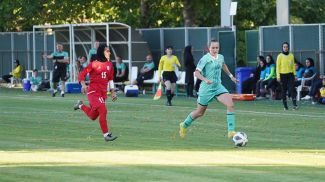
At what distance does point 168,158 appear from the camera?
1720cm

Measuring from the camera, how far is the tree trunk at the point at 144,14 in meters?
57.0

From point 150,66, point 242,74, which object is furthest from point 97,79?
point 150,66

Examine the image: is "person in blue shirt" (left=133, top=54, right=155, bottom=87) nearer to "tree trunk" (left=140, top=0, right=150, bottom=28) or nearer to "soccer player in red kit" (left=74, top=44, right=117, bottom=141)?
"tree trunk" (left=140, top=0, right=150, bottom=28)

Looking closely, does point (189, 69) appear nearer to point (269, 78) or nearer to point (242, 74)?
point (242, 74)

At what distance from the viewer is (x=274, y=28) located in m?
40.5

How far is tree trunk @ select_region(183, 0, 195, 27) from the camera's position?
2163 inches

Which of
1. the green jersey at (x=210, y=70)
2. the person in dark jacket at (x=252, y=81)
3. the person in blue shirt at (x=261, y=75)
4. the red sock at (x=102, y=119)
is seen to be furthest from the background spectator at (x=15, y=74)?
the green jersey at (x=210, y=70)

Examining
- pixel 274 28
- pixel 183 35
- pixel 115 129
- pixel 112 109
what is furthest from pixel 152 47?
pixel 115 129

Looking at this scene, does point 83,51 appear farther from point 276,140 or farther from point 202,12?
point 276,140

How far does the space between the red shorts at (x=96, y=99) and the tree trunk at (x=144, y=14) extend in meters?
35.3

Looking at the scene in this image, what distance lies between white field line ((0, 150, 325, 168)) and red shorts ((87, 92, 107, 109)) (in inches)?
122

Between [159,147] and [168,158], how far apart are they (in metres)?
2.12

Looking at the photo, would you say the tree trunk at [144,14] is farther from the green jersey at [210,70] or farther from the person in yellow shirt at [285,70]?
→ the green jersey at [210,70]

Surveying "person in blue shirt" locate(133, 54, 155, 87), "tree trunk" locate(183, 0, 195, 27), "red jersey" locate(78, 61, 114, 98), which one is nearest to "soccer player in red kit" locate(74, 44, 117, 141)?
"red jersey" locate(78, 61, 114, 98)
